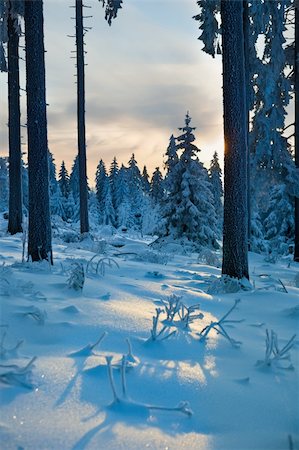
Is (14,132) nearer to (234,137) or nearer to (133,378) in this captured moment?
(234,137)

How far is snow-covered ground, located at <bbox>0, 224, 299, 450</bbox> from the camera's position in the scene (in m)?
1.73

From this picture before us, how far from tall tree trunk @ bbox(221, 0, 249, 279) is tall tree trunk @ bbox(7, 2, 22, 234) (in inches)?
354

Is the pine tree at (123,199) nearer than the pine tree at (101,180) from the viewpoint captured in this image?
Yes

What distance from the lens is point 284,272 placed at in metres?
8.20

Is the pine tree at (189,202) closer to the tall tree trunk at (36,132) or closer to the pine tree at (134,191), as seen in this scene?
the tall tree trunk at (36,132)

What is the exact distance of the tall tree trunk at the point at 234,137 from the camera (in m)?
6.12

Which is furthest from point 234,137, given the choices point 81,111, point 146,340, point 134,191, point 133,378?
point 134,191

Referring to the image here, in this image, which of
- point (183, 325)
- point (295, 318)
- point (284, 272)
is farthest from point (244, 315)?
point (284, 272)

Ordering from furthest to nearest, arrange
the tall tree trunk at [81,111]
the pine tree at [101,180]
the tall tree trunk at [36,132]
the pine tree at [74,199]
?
the pine tree at [101,180] → the pine tree at [74,199] → the tall tree trunk at [81,111] → the tall tree trunk at [36,132]

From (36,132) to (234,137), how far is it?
311cm

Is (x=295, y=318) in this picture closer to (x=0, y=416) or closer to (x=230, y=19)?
(x=0, y=416)

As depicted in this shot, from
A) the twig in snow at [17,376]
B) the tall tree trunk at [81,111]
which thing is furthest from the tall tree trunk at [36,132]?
the tall tree trunk at [81,111]

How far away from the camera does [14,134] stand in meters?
13.8

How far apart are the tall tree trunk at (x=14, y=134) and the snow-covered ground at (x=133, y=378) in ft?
32.4
